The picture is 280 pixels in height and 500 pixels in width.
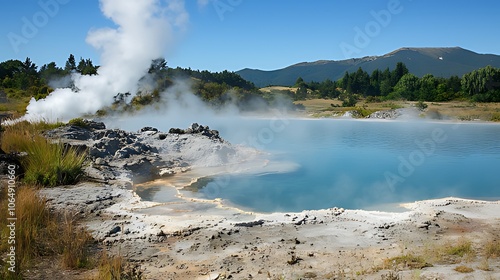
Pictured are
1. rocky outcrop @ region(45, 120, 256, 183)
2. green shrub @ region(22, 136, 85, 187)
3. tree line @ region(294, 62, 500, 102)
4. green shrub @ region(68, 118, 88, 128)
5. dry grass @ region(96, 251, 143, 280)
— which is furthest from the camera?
tree line @ region(294, 62, 500, 102)

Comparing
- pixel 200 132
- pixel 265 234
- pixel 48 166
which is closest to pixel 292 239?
pixel 265 234

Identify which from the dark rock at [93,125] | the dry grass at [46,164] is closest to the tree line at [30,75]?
the dark rock at [93,125]

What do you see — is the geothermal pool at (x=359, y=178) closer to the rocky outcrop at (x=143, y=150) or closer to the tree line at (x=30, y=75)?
the rocky outcrop at (x=143, y=150)

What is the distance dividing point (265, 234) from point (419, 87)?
65.2 m

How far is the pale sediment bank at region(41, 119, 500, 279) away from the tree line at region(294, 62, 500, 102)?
52844mm

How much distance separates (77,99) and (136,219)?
15.0 m

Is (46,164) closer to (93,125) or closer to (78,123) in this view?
(78,123)

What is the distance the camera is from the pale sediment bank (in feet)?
17.4

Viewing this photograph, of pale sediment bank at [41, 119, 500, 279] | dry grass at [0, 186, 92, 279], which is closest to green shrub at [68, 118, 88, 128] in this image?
pale sediment bank at [41, 119, 500, 279]

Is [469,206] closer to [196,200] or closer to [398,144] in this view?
[196,200]

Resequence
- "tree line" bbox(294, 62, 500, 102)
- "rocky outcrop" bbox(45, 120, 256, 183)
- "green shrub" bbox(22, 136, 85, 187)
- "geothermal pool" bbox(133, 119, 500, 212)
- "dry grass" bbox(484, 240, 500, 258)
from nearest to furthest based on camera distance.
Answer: "dry grass" bbox(484, 240, 500, 258) → "green shrub" bbox(22, 136, 85, 187) → "geothermal pool" bbox(133, 119, 500, 212) → "rocky outcrop" bbox(45, 120, 256, 183) → "tree line" bbox(294, 62, 500, 102)

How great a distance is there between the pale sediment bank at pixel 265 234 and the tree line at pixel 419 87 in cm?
5284

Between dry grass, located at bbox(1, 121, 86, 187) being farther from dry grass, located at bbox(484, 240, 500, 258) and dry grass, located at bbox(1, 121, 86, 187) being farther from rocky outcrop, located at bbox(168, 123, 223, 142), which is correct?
dry grass, located at bbox(484, 240, 500, 258)

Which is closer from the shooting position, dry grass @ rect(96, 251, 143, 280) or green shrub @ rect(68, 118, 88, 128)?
dry grass @ rect(96, 251, 143, 280)
